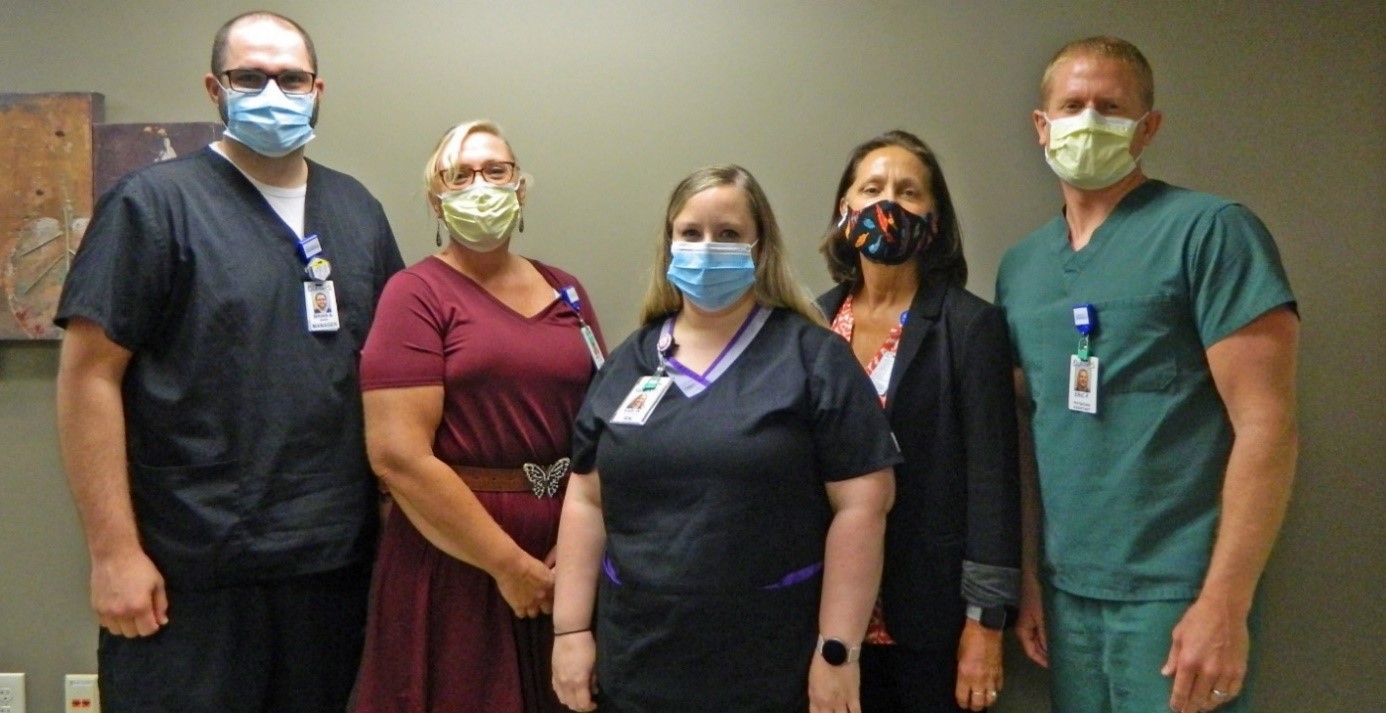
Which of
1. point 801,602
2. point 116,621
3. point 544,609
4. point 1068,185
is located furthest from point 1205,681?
point 116,621

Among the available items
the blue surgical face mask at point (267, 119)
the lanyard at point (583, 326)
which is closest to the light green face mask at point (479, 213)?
the lanyard at point (583, 326)

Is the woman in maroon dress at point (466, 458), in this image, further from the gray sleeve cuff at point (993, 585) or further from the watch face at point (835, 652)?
the gray sleeve cuff at point (993, 585)

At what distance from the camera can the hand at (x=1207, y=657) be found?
59.2 inches

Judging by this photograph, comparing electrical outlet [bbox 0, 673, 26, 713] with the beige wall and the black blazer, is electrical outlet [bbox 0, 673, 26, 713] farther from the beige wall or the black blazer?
the black blazer

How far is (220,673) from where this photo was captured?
1733 millimetres

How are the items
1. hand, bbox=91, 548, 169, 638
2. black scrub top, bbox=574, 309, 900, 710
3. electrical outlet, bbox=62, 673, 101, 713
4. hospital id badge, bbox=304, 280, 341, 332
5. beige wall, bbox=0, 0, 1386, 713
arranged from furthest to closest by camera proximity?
electrical outlet, bbox=62, 673, 101, 713 → beige wall, bbox=0, 0, 1386, 713 → hospital id badge, bbox=304, 280, 341, 332 → hand, bbox=91, 548, 169, 638 → black scrub top, bbox=574, 309, 900, 710

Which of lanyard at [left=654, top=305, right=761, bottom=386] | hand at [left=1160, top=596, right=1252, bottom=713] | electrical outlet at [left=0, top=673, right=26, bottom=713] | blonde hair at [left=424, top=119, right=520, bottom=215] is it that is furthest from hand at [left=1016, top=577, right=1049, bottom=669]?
electrical outlet at [left=0, top=673, right=26, bottom=713]

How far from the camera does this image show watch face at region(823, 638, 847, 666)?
147 cm

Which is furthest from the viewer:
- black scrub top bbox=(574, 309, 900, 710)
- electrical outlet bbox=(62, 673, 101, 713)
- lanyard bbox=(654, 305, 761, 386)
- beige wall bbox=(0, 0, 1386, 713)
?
electrical outlet bbox=(62, 673, 101, 713)

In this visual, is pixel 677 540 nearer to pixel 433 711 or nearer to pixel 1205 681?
pixel 433 711

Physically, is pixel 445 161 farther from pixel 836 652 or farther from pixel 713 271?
pixel 836 652

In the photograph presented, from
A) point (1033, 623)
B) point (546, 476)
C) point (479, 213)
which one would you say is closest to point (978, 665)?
point (1033, 623)

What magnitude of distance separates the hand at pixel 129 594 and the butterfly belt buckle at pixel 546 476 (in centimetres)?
70

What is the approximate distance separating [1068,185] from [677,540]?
997 mm
